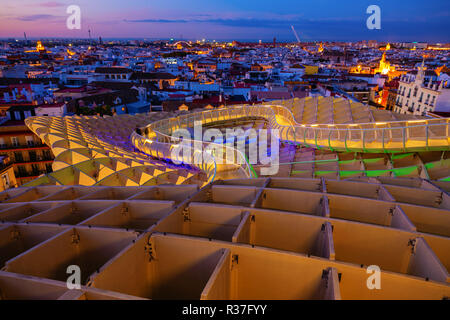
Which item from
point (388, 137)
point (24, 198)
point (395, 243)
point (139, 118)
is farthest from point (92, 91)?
point (395, 243)

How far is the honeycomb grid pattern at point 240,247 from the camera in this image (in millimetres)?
5484

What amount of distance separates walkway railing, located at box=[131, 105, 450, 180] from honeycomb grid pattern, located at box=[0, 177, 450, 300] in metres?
4.39

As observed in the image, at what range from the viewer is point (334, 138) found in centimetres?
1711

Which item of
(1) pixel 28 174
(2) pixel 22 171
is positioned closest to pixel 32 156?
(2) pixel 22 171

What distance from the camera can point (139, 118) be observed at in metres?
33.3

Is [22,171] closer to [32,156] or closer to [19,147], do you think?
[32,156]

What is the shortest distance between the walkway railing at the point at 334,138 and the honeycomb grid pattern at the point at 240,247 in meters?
4.39

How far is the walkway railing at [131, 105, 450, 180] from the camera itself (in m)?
13.8

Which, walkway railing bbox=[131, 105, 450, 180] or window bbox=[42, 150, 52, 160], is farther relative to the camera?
window bbox=[42, 150, 52, 160]

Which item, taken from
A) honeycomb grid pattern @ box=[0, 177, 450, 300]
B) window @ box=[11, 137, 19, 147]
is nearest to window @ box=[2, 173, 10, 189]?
window @ box=[11, 137, 19, 147]

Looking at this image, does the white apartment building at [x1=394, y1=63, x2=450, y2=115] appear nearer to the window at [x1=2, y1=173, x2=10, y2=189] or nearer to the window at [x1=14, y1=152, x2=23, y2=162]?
the window at [x1=2, y1=173, x2=10, y2=189]

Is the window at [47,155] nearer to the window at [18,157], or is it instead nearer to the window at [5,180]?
the window at [18,157]

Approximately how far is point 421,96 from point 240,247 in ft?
197

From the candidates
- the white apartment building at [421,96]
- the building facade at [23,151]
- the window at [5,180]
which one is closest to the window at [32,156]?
the building facade at [23,151]
